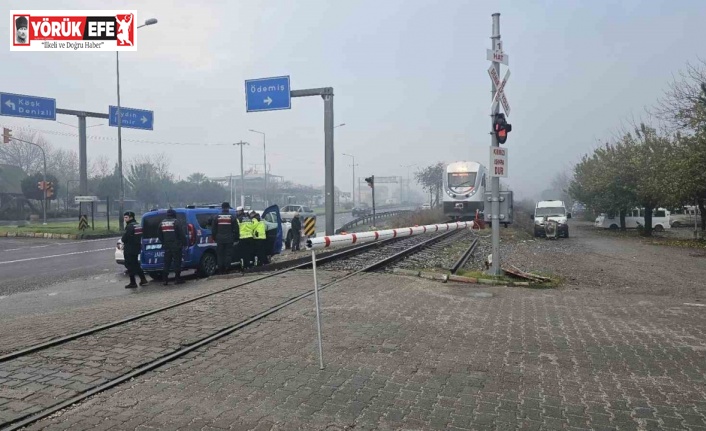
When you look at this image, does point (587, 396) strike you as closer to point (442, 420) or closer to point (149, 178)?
point (442, 420)

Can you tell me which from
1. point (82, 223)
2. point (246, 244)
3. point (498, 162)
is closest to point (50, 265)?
point (246, 244)

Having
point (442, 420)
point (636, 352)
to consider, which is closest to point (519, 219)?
point (636, 352)

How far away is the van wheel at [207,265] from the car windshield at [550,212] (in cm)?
2078

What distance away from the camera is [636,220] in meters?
40.7

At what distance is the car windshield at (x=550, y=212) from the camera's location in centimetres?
2861

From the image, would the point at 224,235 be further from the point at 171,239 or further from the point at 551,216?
the point at 551,216

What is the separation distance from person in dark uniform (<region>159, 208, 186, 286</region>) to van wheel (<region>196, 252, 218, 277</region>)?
3.98 ft

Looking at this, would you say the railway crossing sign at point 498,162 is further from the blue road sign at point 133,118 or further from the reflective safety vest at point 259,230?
the blue road sign at point 133,118

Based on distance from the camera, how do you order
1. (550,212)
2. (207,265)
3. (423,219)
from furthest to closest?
(423,219) < (550,212) < (207,265)

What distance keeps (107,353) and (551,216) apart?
86.4ft

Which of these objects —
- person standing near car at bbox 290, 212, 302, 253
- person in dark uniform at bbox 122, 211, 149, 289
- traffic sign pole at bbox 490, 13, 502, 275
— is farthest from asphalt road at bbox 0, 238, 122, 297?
traffic sign pole at bbox 490, 13, 502, 275

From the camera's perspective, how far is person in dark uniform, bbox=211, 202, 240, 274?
475 inches

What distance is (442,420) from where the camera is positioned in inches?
160

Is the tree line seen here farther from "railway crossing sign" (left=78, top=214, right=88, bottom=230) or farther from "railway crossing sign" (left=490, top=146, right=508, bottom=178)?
"railway crossing sign" (left=78, top=214, right=88, bottom=230)
